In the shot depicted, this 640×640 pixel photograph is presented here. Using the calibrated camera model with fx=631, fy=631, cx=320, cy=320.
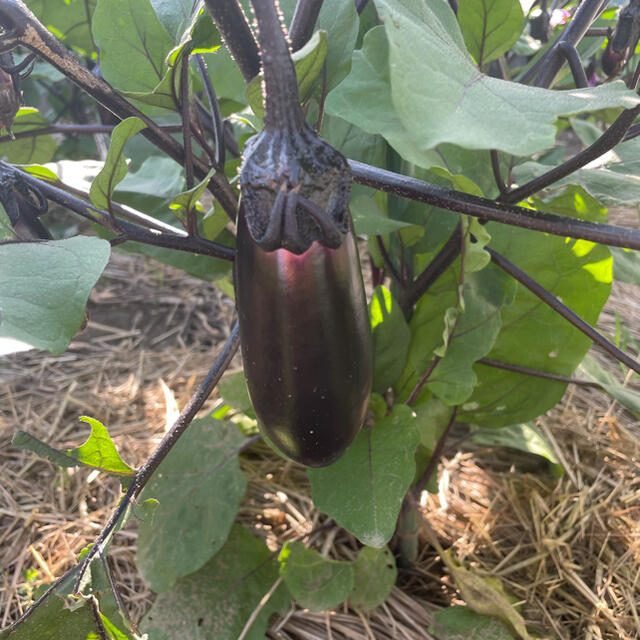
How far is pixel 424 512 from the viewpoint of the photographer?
79cm

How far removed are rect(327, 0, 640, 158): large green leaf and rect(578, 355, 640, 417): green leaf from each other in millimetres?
383

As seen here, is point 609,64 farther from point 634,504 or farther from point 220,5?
point 634,504

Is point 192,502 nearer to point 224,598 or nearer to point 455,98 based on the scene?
point 224,598

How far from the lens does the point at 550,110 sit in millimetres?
286

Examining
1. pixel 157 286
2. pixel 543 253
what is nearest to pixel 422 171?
pixel 543 253

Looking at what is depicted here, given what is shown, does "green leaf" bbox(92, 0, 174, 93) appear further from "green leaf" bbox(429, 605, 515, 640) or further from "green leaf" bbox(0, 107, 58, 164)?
"green leaf" bbox(429, 605, 515, 640)

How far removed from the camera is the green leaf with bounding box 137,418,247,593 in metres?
0.67

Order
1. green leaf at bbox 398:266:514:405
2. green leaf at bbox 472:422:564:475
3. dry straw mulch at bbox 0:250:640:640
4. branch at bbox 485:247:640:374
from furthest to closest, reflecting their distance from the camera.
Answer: green leaf at bbox 472:422:564:475 < dry straw mulch at bbox 0:250:640:640 < green leaf at bbox 398:266:514:405 < branch at bbox 485:247:640:374

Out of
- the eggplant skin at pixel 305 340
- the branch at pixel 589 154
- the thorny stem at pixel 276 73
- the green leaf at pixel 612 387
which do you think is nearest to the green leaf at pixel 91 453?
the eggplant skin at pixel 305 340

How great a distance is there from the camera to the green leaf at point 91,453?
397 mm

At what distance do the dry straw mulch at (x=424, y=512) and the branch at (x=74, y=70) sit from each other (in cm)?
43

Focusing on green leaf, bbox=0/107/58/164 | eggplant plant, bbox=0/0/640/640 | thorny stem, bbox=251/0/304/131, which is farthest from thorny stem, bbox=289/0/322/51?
green leaf, bbox=0/107/58/164

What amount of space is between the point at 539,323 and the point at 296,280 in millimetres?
401

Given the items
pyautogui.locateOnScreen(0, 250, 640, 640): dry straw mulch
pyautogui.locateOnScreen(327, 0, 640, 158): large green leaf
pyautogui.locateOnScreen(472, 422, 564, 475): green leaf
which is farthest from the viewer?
pyautogui.locateOnScreen(472, 422, 564, 475): green leaf
